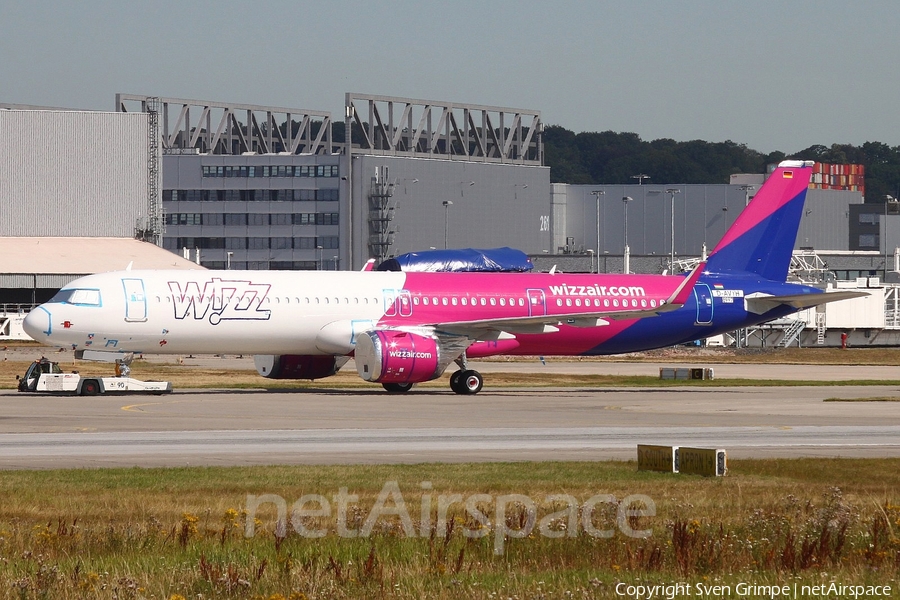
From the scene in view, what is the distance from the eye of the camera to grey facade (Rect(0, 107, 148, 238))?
118 metres

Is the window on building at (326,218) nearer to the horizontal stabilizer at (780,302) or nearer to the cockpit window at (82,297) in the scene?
the horizontal stabilizer at (780,302)

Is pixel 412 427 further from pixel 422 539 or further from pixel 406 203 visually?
pixel 406 203

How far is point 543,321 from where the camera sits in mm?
47281

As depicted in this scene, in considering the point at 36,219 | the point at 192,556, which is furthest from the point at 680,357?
the point at 192,556

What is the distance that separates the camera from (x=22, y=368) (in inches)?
2484

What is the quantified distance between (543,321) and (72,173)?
265ft

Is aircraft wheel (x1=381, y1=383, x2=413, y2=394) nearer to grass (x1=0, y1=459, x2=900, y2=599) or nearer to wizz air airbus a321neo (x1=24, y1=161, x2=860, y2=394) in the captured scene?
wizz air airbus a321neo (x1=24, y1=161, x2=860, y2=394)

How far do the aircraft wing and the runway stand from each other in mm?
2384

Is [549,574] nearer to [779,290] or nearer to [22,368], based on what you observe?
[779,290]

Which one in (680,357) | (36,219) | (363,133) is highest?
(363,133)

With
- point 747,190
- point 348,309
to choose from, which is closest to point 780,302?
point 348,309

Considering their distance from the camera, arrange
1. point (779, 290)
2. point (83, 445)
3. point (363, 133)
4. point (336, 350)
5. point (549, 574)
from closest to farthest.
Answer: point (549, 574) → point (83, 445) → point (336, 350) → point (779, 290) → point (363, 133)

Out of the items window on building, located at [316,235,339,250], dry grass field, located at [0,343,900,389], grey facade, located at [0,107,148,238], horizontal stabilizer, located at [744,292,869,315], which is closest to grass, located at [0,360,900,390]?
dry grass field, located at [0,343,900,389]

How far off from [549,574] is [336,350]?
34750mm
